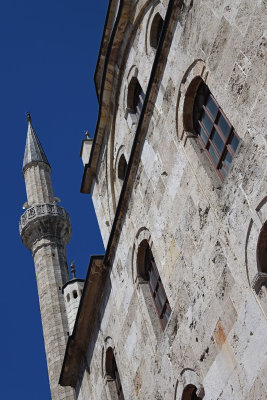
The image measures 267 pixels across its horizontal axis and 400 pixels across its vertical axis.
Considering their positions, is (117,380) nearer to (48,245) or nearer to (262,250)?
(262,250)

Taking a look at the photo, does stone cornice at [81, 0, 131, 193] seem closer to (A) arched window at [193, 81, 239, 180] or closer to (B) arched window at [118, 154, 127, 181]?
(B) arched window at [118, 154, 127, 181]

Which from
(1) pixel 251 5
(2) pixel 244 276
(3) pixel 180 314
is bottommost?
(2) pixel 244 276

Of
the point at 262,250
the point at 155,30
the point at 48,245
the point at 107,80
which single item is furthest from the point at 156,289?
the point at 48,245

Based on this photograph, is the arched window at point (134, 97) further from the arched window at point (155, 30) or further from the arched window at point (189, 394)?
the arched window at point (189, 394)

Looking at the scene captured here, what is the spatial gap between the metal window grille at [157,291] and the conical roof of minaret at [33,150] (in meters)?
20.2

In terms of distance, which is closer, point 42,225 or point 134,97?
point 134,97

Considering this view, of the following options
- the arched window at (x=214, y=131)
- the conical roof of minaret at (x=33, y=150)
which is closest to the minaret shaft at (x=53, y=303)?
the conical roof of minaret at (x=33, y=150)

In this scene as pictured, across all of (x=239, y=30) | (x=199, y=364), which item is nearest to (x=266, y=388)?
(x=199, y=364)

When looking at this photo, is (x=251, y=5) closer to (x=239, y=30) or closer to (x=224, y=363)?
(x=239, y=30)

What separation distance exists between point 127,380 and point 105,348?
1272 millimetres

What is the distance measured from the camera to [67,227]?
2675 centimetres

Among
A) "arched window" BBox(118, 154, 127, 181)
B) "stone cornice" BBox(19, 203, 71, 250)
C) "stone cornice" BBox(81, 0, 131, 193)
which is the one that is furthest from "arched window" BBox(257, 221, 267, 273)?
"stone cornice" BBox(19, 203, 71, 250)

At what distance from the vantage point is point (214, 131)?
7.75 m

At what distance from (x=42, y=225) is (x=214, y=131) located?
18853 mm
